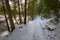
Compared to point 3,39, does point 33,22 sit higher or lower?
higher

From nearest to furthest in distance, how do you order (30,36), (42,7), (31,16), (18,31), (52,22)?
(30,36) < (18,31) < (52,22) < (31,16) < (42,7)

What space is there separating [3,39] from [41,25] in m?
1.00

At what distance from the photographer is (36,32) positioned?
3311 millimetres

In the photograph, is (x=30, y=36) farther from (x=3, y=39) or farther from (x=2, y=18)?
(x=2, y=18)

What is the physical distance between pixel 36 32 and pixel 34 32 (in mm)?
48

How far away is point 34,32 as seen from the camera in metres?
3.32

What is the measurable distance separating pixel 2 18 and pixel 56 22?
5.78 feet

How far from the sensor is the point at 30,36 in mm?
3174

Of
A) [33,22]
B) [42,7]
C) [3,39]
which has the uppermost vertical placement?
[42,7]

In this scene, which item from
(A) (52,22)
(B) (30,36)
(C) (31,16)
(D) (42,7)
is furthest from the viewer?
(D) (42,7)

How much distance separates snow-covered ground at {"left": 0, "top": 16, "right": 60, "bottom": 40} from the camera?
3102mm

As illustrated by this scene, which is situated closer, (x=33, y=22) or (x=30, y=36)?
(x=30, y=36)

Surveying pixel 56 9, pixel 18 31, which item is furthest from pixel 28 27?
pixel 56 9

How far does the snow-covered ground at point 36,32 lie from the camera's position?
122 inches
